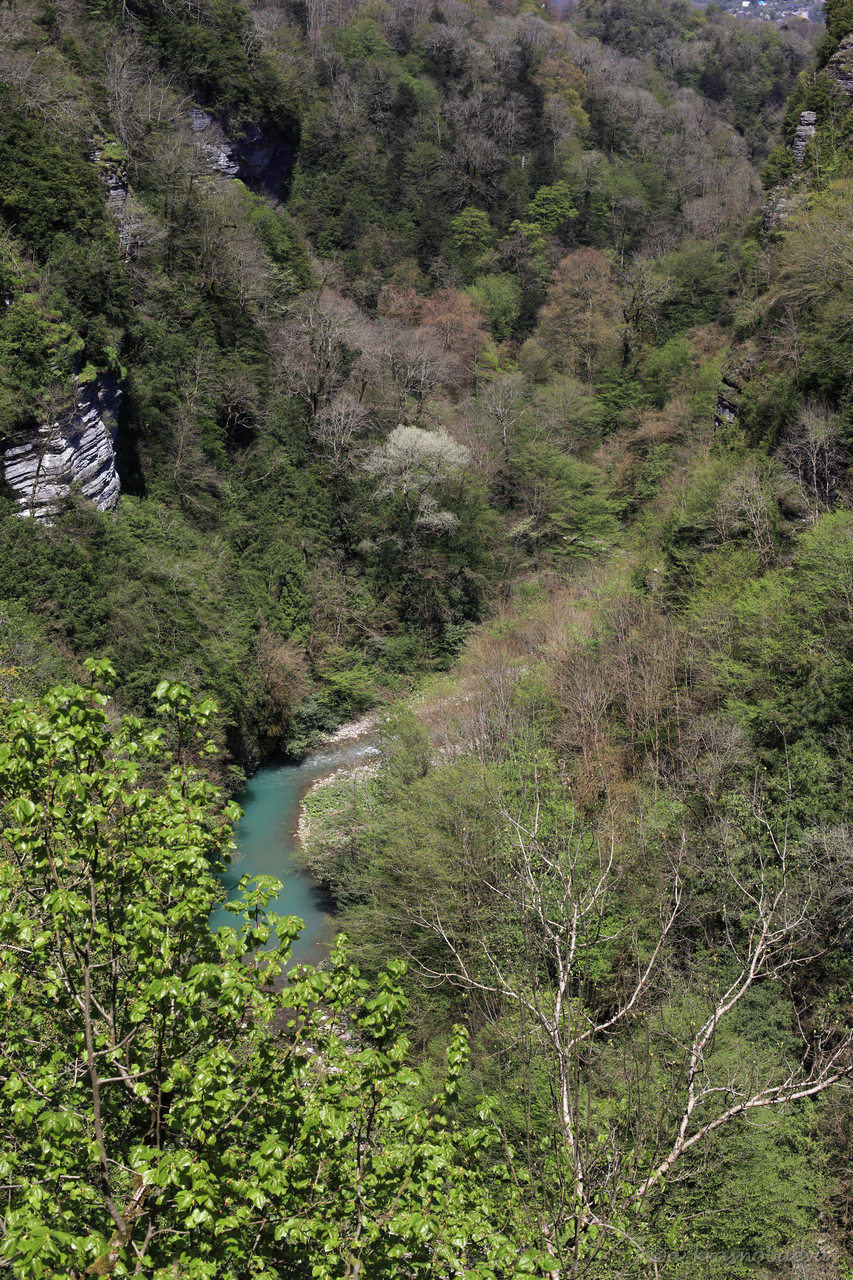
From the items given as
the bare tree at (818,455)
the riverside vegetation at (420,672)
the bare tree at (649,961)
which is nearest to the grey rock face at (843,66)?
the riverside vegetation at (420,672)

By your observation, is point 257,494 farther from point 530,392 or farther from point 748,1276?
point 748,1276

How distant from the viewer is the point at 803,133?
94.2 ft

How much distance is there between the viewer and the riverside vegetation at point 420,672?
4.59 meters

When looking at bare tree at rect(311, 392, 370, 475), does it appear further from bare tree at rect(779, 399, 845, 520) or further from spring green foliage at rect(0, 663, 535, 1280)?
spring green foliage at rect(0, 663, 535, 1280)

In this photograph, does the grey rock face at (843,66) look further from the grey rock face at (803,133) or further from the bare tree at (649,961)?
the bare tree at (649,961)

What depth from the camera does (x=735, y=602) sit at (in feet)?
52.2

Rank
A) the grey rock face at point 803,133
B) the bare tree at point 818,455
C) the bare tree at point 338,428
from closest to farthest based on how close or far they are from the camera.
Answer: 1. the bare tree at point 818,455
2. the grey rock face at point 803,133
3. the bare tree at point 338,428

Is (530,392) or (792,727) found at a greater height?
(530,392)

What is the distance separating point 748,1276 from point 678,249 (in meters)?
48.7

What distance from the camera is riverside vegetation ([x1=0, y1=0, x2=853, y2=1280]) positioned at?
459 cm

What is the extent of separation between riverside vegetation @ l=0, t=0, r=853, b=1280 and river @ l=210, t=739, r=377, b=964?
38.7 inches

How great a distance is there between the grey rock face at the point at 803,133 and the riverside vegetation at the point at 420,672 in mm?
926

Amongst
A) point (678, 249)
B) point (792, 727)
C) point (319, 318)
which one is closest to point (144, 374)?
point (319, 318)

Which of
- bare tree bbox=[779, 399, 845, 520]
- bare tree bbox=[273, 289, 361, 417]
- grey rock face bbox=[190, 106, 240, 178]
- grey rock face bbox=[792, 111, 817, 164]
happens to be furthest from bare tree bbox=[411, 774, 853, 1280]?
grey rock face bbox=[190, 106, 240, 178]
